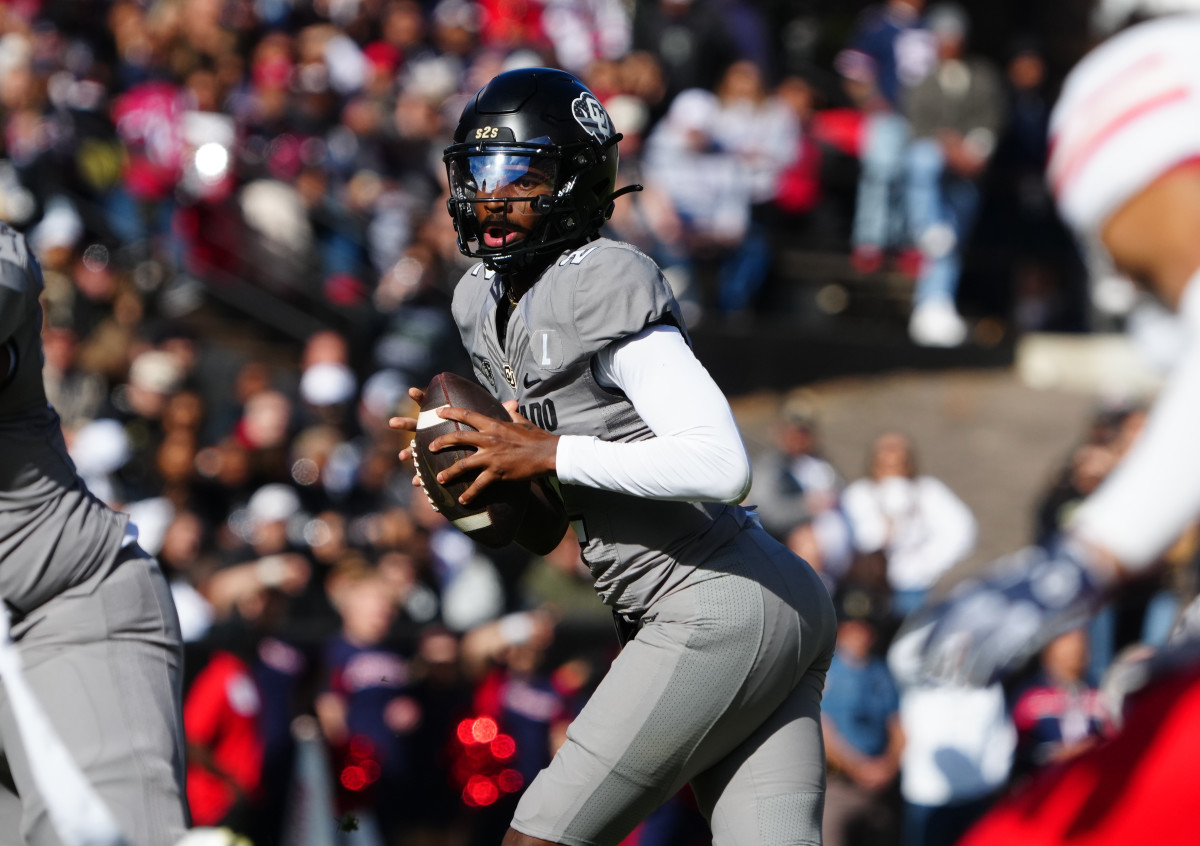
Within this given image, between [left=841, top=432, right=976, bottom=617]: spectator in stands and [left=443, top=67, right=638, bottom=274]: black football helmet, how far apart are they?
15.6ft

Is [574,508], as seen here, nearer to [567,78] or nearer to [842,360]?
[567,78]

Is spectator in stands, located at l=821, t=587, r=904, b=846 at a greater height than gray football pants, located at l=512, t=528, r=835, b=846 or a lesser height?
lesser

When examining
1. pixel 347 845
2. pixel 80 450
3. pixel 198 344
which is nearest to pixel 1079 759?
pixel 347 845

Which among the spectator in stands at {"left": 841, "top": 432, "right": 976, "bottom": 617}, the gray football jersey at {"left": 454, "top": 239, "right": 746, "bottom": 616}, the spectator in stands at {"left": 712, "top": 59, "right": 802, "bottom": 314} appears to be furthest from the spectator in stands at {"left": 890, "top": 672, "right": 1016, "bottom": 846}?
the spectator in stands at {"left": 712, "top": 59, "right": 802, "bottom": 314}

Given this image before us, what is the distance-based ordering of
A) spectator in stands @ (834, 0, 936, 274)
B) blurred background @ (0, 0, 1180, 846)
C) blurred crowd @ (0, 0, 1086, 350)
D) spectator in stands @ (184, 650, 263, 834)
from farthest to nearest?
spectator in stands @ (834, 0, 936, 274), blurred crowd @ (0, 0, 1086, 350), blurred background @ (0, 0, 1180, 846), spectator in stands @ (184, 650, 263, 834)

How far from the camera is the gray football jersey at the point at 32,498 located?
3.32 m

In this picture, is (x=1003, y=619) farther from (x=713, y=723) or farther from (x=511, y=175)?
(x=511, y=175)

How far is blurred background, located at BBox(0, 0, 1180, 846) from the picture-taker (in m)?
6.29

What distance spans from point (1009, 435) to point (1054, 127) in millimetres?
9463

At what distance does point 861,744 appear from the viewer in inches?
260

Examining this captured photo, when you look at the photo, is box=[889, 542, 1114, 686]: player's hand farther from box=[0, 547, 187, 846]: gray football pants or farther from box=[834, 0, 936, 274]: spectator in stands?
box=[834, 0, 936, 274]: spectator in stands

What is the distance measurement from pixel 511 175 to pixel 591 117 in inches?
9.5

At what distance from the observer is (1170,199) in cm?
211

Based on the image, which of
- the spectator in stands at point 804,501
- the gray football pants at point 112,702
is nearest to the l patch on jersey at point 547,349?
the gray football pants at point 112,702
